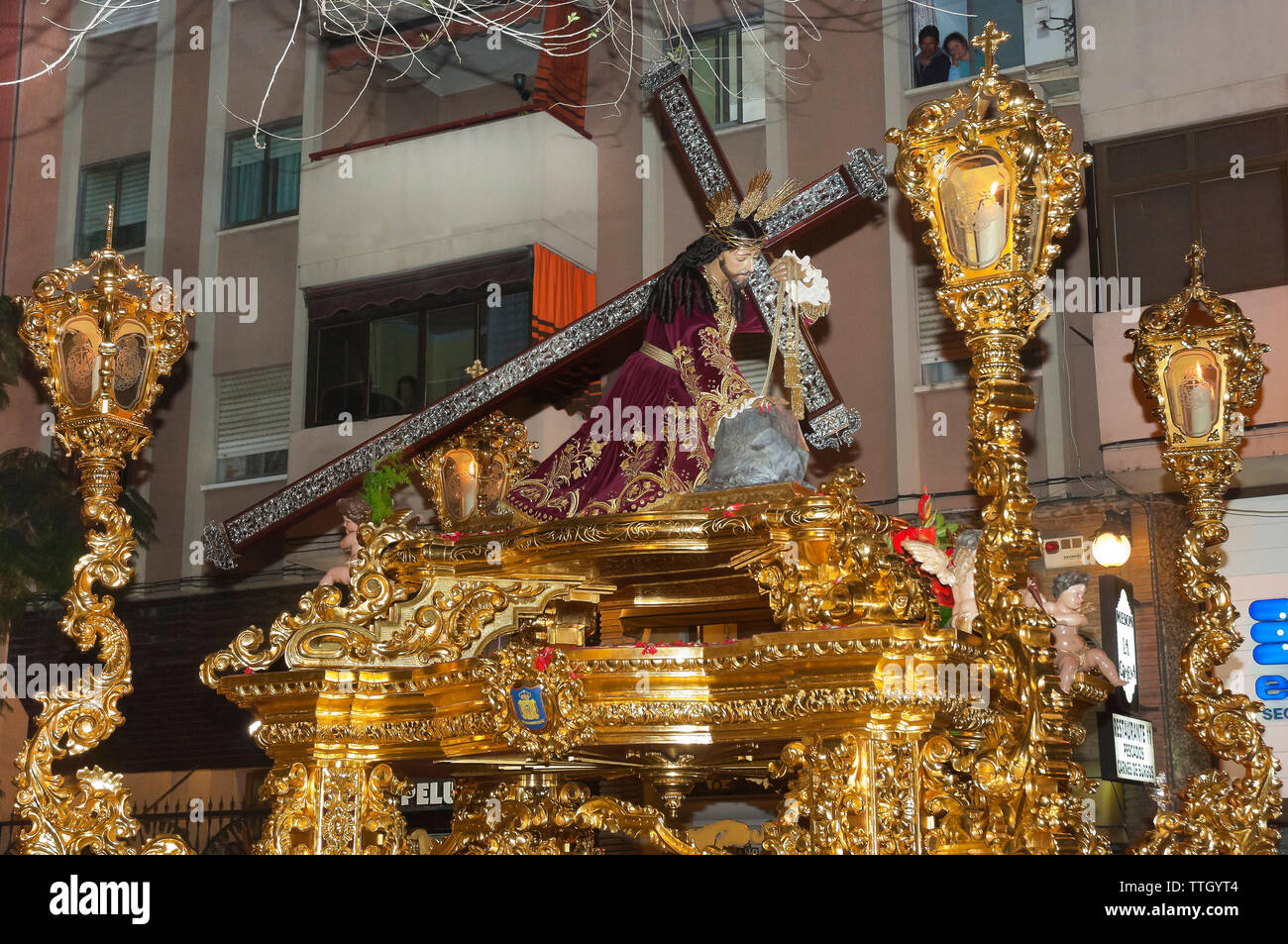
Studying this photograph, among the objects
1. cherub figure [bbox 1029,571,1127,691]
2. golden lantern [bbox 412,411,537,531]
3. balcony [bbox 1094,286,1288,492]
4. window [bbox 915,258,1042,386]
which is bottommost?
cherub figure [bbox 1029,571,1127,691]

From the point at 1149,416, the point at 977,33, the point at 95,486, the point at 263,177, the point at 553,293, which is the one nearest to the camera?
the point at 95,486

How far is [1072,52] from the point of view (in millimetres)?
12000

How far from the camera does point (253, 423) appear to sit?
14.9 metres

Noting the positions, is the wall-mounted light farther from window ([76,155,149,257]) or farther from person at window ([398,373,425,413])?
window ([76,155,149,257])

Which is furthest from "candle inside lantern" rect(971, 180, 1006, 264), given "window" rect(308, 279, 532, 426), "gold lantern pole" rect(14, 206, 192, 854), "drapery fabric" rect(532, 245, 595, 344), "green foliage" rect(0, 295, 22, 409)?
"green foliage" rect(0, 295, 22, 409)

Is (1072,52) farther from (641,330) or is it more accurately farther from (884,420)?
(641,330)

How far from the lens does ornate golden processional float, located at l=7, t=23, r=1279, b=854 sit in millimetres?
5887

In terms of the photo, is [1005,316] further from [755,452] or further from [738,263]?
[738,263]

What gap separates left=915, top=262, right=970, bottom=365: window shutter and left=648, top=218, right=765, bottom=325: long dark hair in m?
4.26

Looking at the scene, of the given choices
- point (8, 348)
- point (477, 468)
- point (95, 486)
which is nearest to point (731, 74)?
point (477, 468)

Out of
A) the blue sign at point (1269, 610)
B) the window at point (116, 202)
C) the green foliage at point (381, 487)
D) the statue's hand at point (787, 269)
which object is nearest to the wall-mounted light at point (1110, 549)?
the blue sign at point (1269, 610)

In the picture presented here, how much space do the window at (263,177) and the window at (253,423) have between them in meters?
1.66

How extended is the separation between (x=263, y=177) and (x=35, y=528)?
447 centimetres
